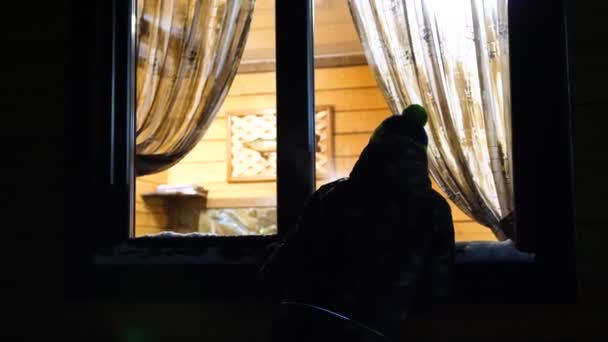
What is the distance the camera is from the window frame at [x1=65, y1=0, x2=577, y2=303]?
8.35ft

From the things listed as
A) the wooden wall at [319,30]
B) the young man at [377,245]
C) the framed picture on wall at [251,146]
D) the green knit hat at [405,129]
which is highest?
the wooden wall at [319,30]

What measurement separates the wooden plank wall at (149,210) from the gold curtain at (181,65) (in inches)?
9.4

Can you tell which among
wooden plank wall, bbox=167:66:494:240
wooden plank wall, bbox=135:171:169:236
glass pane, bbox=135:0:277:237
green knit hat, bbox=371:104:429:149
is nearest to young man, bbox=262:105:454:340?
green knit hat, bbox=371:104:429:149

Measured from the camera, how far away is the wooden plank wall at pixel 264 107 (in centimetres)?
396

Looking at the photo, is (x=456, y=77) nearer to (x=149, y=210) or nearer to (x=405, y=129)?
(x=405, y=129)

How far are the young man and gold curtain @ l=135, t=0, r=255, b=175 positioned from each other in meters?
1.14

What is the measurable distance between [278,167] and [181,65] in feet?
2.15

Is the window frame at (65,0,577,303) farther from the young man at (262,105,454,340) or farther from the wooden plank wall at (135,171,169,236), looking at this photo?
the young man at (262,105,454,340)

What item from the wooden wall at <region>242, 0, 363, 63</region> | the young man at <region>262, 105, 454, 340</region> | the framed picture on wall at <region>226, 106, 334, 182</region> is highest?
the wooden wall at <region>242, 0, 363, 63</region>

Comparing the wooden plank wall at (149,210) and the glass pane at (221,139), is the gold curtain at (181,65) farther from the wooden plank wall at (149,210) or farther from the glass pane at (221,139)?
the wooden plank wall at (149,210)

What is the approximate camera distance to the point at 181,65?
305 cm

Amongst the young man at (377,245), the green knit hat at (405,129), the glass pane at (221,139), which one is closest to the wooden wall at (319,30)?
the glass pane at (221,139)

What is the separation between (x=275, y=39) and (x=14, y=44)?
3.91 ft

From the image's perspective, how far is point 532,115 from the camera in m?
2.58
